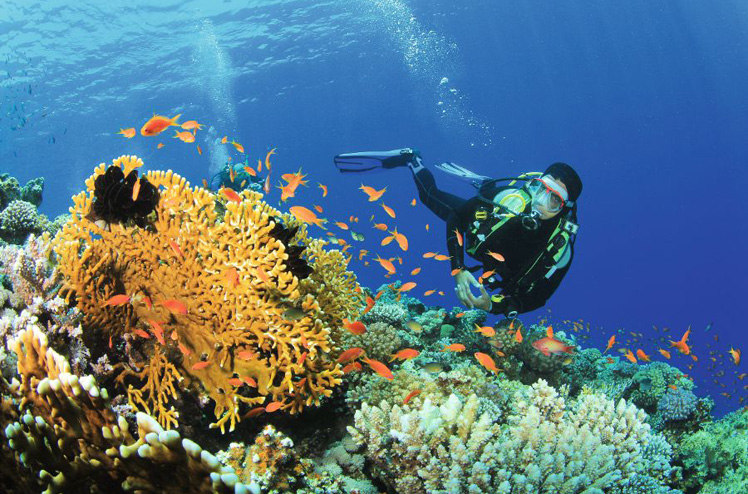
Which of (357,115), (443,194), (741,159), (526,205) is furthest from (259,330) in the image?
(741,159)

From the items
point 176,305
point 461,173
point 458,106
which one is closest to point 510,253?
point 461,173

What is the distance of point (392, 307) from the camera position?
25.0 feet

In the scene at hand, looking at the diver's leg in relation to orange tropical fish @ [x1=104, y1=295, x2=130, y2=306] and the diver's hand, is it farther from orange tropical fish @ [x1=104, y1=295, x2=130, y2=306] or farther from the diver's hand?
orange tropical fish @ [x1=104, y1=295, x2=130, y2=306]

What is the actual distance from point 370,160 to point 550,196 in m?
5.02

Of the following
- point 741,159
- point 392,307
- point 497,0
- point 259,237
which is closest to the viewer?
point 259,237

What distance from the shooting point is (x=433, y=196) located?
8.98 m

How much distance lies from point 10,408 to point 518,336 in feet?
20.3

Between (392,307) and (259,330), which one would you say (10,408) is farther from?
(392,307)

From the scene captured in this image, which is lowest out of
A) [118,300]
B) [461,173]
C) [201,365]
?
[201,365]

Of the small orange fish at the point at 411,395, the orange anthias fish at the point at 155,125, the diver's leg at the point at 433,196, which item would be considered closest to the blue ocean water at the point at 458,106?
the diver's leg at the point at 433,196

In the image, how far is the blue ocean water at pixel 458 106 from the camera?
3875cm

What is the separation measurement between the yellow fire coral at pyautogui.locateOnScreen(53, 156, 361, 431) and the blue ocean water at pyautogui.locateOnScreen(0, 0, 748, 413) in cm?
1328

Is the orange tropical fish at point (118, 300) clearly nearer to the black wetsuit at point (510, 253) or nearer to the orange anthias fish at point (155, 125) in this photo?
the orange anthias fish at point (155, 125)

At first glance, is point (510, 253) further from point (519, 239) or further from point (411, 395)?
point (411, 395)
